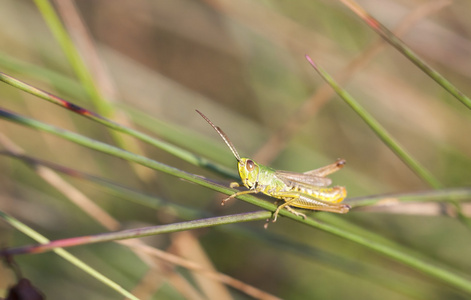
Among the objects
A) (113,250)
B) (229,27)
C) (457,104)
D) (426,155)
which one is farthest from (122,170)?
(457,104)

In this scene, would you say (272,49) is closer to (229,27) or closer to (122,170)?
(229,27)

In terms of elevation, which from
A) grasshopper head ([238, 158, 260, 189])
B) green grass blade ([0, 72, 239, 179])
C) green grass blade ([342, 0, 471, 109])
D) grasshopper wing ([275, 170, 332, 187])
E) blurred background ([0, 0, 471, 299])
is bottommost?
green grass blade ([0, 72, 239, 179])

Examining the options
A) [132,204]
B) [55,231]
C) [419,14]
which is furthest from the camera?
[132,204]

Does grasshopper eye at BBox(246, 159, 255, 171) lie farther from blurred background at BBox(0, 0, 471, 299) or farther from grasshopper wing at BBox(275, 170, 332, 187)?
blurred background at BBox(0, 0, 471, 299)

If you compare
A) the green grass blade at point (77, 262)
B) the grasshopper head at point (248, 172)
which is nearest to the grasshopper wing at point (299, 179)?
the grasshopper head at point (248, 172)

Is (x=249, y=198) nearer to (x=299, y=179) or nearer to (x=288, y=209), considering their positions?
(x=288, y=209)

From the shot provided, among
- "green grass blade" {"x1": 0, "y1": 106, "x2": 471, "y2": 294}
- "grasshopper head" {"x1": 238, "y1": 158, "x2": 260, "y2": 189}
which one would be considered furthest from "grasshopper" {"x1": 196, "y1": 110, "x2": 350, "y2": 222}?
"green grass blade" {"x1": 0, "y1": 106, "x2": 471, "y2": 294}

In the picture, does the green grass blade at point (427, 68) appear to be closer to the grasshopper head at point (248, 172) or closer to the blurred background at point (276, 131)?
the grasshopper head at point (248, 172)
